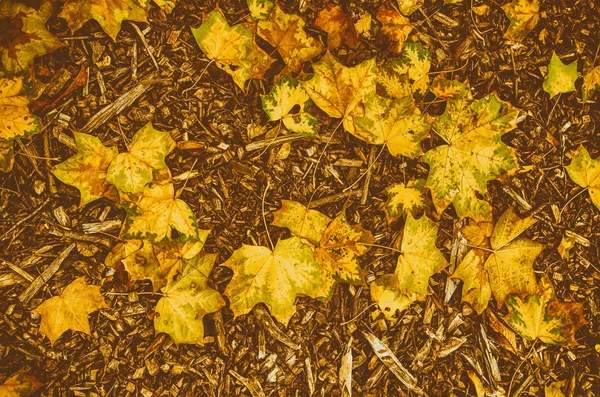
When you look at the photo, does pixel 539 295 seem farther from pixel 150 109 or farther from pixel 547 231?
pixel 150 109

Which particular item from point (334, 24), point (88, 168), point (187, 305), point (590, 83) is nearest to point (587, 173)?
point (590, 83)

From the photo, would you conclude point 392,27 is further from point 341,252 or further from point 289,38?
point 341,252

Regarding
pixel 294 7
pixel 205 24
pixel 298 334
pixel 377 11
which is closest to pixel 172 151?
pixel 205 24

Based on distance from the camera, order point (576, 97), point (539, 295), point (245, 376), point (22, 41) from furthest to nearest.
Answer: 1. point (576, 97)
2. point (539, 295)
3. point (245, 376)
4. point (22, 41)

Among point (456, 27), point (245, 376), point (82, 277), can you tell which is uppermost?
point (456, 27)

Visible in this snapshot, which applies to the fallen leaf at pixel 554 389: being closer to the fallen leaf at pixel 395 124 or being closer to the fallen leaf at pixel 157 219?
the fallen leaf at pixel 395 124

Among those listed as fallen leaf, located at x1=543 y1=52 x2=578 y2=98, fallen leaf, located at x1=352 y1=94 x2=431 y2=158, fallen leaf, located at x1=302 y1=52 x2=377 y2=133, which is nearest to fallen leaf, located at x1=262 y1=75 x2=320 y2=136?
fallen leaf, located at x1=302 y1=52 x2=377 y2=133

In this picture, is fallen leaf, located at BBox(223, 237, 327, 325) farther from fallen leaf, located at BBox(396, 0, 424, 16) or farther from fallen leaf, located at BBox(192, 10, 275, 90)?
fallen leaf, located at BBox(396, 0, 424, 16)
